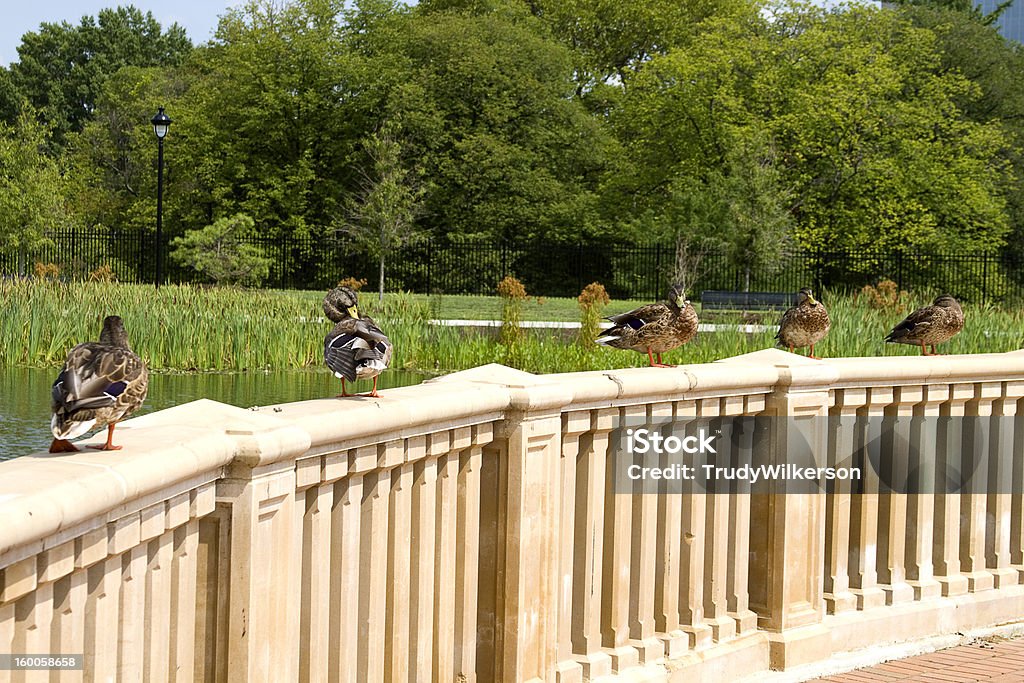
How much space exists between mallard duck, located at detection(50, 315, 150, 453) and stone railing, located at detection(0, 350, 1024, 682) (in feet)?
0.46

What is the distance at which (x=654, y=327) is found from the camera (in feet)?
30.9

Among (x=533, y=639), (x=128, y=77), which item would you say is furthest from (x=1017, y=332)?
(x=128, y=77)

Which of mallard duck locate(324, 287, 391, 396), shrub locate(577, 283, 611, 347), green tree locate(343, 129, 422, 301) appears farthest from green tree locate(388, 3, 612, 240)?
mallard duck locate(324, 287, 391, 396)

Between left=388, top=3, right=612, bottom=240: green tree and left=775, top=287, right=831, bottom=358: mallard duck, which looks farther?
left=388, top=3, right=612, bottom=240: green tree

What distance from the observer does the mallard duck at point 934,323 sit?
10.7 meters

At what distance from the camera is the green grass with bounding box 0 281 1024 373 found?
664 inches

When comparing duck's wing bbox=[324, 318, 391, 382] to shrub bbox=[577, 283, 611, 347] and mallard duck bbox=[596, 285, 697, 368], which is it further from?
Answer: shrub bbox=[577, 283, 611, 347]

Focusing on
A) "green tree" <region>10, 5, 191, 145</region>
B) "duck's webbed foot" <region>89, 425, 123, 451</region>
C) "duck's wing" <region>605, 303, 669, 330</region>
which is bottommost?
"duck's webbed foot" <region>89, 425, 123, 451</region>

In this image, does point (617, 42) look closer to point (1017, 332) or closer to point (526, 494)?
point (1017, 332)

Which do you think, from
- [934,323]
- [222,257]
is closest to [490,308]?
[222,257]

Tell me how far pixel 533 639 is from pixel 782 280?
1531 inches

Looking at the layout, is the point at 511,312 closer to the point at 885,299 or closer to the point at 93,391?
the point at 885,299

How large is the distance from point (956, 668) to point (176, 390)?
9.90 meters

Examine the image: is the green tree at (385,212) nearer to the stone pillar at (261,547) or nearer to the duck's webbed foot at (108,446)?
the stone pillar at (261,547)
